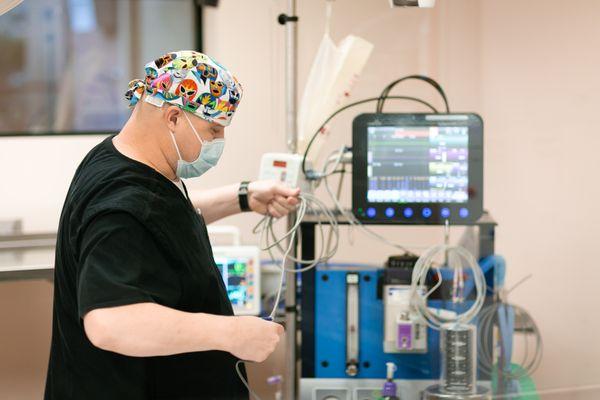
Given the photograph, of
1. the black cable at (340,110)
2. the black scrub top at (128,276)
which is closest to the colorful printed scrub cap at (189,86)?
the black scrub top at (128,276)

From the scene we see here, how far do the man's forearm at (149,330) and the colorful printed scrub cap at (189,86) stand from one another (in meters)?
0.35

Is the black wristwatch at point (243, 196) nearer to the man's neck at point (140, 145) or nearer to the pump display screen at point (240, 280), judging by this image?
the pump display screen at point (240, 280)

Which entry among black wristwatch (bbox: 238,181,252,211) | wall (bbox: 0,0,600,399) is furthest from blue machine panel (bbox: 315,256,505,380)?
black wristwatch (bbox: 238,181,252,211)

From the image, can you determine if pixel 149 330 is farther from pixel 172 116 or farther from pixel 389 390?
pixel 389 390

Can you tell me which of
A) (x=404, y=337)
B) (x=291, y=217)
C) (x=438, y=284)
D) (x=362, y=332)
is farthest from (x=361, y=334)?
(x=291, y=217)

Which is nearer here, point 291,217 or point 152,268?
point 152,268

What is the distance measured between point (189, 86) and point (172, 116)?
6cm

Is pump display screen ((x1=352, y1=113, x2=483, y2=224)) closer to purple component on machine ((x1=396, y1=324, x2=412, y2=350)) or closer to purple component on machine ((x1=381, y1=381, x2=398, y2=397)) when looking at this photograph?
purple component on machine ((x1=396, y1=324, x2=412, y2=350))

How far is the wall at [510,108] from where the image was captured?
1995 mm

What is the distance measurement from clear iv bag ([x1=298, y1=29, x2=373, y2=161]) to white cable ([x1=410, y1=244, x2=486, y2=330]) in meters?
0.38

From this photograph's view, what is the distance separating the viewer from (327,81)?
6.80 feet

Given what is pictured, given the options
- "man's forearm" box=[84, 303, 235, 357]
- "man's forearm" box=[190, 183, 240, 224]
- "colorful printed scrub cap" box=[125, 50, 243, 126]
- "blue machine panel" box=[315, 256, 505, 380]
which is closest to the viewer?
"man's forearm" box=[84, 303, 235, 357]

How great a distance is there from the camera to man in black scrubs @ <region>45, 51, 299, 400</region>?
1.18 metres

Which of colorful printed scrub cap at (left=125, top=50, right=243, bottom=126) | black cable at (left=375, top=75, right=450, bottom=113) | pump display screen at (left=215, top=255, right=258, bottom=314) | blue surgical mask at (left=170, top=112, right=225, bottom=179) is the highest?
black cable at (left=375, top=75, right=450, bottom=113)
